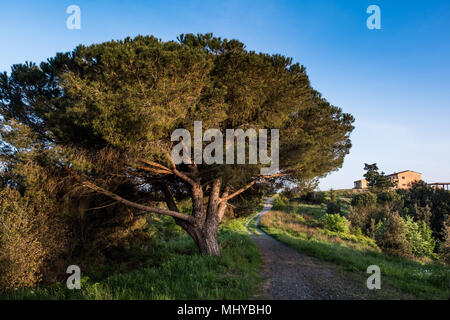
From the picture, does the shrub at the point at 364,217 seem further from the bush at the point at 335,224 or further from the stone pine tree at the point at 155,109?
the stone pine tree at the point at 155,109

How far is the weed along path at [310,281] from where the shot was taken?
5527 millimetres

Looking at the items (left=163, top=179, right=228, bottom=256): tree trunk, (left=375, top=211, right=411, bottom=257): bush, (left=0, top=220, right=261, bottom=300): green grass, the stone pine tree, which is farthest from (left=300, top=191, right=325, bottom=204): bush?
(left=0, top=220, right=261, bottom=300): green grass

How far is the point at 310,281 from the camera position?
263 inches

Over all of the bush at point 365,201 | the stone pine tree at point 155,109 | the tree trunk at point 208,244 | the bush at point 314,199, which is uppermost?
the stone pine tree at point 155,109

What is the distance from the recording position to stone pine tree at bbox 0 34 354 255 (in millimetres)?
6320

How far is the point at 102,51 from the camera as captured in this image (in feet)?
22.0

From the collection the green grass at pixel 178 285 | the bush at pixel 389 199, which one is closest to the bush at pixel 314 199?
the bush at pixel 389 199

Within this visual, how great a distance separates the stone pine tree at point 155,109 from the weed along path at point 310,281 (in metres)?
2.88

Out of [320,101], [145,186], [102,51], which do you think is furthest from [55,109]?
[320,101]

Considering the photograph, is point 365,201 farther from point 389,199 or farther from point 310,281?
point 310,281

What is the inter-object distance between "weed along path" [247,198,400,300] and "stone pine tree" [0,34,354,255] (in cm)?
288

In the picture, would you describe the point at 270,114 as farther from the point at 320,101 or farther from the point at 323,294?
the point at 323,294

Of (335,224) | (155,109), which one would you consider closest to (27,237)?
(155,109)

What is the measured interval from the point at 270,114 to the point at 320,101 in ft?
11.9
